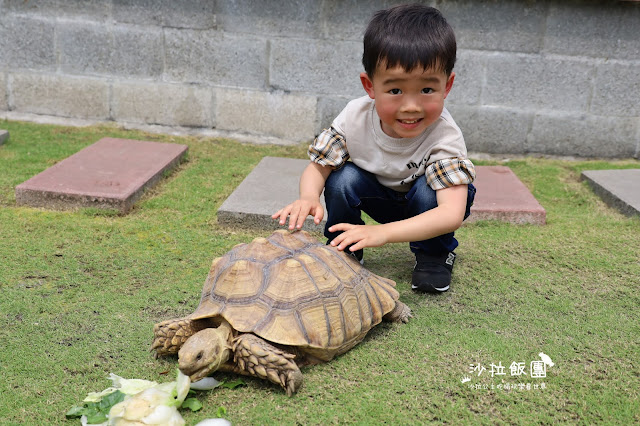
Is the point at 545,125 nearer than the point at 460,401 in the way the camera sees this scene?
No

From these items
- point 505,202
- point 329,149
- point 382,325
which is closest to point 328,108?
point 505,202

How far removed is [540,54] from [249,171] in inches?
88.6

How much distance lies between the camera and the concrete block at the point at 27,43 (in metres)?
4.96

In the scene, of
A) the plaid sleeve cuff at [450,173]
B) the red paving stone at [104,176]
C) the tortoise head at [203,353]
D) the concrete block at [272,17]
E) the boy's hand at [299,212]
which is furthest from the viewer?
the concrete block at [272,17]

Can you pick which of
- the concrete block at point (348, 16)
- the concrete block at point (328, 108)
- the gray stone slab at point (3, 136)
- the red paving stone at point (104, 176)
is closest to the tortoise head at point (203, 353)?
the red paving stone at point (104, 176)

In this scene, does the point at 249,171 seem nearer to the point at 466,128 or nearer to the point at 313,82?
the point at 313,82

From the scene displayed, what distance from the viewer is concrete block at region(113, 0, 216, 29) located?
478 cm

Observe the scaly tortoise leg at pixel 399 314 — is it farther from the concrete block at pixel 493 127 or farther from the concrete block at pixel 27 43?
the concrete block at pixel 27 43

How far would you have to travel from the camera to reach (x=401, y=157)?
8.76 feet

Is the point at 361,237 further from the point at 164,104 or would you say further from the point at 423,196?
the point at 164,104

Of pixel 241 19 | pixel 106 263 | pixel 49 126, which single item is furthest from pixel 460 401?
pixel 49 126

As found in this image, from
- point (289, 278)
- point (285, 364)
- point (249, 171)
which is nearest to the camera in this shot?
point (285, 364)

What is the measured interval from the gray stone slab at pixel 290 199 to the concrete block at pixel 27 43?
2.10 meters

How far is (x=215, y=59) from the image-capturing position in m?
4.89
